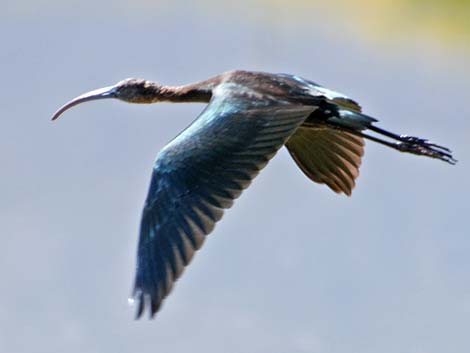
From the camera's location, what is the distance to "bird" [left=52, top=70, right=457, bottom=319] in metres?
9.95

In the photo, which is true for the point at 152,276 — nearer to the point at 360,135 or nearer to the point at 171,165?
the point at 171,165

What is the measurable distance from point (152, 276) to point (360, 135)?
67.3 inches

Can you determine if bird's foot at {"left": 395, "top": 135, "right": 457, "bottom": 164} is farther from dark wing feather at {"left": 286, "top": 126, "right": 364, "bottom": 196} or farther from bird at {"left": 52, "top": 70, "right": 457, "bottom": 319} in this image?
dark wing feather at {"left": 286, "top": 126, "right": 364, "bottom": 196}

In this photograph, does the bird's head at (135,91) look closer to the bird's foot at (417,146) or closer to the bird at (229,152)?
the bird at (229,152)

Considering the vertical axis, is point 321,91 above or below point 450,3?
below

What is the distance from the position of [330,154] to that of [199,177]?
5.26ft

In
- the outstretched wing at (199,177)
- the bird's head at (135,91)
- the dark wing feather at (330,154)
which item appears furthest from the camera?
the bird's head at (135,91)

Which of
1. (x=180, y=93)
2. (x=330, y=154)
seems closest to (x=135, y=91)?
(x=180, y=93)

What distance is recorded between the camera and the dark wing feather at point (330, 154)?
11.6 meters

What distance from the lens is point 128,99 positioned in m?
12.1

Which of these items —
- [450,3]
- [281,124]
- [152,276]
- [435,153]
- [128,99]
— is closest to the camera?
[152,276]

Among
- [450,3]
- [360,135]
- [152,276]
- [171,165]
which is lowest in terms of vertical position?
[152,276]

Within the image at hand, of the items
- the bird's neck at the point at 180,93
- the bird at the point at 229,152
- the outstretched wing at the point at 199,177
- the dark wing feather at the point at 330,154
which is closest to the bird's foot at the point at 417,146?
the bird at the point at 229,152

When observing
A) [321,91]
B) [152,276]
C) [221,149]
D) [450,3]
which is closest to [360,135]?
[321,91]
